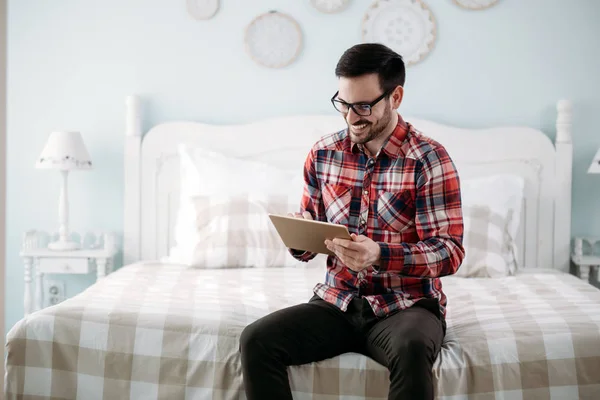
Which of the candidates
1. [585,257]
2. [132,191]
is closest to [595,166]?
[585,257]

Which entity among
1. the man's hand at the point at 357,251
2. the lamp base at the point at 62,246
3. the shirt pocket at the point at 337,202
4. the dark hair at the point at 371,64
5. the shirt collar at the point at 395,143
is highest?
the dark hair at the point at 371,64

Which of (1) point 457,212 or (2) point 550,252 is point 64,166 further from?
(2) point 550,252

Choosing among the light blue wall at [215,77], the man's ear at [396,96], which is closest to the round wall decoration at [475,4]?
the light blue wall at [215,77]

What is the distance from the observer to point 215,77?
3418 millimetres

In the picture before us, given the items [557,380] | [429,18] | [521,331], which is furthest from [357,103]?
[429,18]

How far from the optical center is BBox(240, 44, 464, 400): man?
1.68 meters

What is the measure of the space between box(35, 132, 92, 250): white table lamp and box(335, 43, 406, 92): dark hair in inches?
69.0

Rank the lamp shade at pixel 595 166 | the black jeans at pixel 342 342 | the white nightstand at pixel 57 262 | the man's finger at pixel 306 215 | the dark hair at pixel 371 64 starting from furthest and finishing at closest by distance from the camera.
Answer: the white nightstand at pixel 57 262 → the lamp shade at pixel 595 166 → the man's finger at pixel 306 215 → the dark hair at pixel 371 64 → the black jeans at pixel 342 342

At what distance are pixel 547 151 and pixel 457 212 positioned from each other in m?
1.63

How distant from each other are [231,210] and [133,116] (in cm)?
80

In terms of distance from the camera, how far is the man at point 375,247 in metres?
1.68

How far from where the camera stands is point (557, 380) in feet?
5.91

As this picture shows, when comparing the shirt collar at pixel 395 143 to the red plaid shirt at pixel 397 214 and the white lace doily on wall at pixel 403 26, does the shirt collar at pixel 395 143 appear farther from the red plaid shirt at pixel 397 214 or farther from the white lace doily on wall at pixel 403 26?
the white lace doily on wall at pixel 403 26

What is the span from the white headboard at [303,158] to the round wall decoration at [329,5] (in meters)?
0.52
